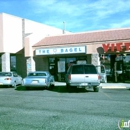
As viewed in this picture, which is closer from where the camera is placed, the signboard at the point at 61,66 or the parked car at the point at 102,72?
the parked car at the point at 102,72

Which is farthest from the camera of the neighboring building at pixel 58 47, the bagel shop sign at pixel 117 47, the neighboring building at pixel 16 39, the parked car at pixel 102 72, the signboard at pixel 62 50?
the neighboring building at pixel 16 39

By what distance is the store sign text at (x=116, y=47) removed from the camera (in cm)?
1884

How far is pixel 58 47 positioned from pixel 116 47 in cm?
577

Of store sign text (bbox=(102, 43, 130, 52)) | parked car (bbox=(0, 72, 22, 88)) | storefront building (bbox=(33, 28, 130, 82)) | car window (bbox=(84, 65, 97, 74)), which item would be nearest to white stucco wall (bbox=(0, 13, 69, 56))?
storefront building (bbox=(33, 28, 130, 82))

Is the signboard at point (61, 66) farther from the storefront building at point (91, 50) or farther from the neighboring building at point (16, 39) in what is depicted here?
the neighboring building at point (16, 39)

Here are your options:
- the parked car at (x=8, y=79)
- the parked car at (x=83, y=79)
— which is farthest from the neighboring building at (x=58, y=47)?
the parked car at (x=83, y=79)

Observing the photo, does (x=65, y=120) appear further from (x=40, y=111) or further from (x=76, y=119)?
(x=40, y=111)

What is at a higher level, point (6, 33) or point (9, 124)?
point (6, 33)

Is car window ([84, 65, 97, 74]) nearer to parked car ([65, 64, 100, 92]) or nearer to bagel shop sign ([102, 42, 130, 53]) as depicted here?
parked car ([65, 64, 100, 92])

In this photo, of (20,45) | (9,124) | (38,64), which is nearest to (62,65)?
(38,64)

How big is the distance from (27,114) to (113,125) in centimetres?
301

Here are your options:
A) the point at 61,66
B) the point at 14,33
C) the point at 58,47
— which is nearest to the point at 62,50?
the point at 58,47

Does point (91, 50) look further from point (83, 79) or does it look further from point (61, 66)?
point (83, 79)

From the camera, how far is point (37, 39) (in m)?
24.8
